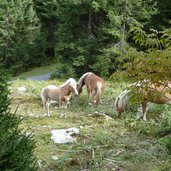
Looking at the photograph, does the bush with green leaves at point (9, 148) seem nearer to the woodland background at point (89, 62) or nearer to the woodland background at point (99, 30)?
the woodland background at point (89, 62)

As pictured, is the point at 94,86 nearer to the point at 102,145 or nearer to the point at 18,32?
the point at 102,145

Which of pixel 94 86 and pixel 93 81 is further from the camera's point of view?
pixel 93 81

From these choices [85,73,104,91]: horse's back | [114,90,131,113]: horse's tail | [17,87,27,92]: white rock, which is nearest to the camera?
[114,90,131,113]: horse's tail

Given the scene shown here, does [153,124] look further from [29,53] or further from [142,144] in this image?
[29,53]

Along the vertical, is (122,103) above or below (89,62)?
above

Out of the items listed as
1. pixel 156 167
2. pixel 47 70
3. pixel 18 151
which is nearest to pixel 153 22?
pixel 47 70

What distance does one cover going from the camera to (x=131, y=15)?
25.1 metres

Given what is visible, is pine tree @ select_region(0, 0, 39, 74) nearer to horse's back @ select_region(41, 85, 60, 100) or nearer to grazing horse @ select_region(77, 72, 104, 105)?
grazing horse @ select_region(77, 72, 104, 105)

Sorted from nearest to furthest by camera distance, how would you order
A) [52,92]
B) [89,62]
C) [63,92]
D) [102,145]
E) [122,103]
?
[102,145] < [122,103] < [63,92] < [52,92] < [89,62]

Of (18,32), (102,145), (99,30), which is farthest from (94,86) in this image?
(18,32)

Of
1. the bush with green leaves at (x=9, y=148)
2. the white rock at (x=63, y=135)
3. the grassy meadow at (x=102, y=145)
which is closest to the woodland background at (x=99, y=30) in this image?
the grassy meadow at (x=102, y=145)

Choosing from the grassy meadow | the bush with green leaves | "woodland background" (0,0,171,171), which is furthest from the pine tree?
the bush with green leaves

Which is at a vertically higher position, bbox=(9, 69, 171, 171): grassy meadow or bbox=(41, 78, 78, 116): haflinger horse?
bbox=(41, 78, 78, 116): haflinger horse

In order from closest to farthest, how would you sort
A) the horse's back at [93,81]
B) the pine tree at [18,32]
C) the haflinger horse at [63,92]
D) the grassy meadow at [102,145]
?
the grassy meadow at [102,145] → the haflinger horse at [63,92] → the horse's back at [93,81] → the pine tree at [18,32]
